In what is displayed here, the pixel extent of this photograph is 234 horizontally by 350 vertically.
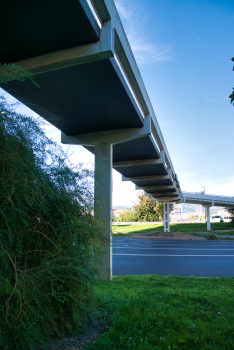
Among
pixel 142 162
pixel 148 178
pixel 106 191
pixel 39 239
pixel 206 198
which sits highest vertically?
pixel 142 162

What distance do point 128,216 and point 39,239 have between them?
2134 inches

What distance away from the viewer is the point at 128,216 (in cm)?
5691

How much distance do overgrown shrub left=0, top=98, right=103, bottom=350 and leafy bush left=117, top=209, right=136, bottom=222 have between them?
2074 inches

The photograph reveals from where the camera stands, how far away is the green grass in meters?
3.30

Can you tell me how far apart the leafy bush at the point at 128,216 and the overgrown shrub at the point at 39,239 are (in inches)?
2074

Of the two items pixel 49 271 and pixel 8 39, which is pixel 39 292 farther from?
pixel 8 39

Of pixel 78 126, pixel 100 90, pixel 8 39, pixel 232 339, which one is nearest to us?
pixel 232 339

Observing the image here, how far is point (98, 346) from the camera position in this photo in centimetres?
315

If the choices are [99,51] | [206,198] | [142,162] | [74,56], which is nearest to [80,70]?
[74,56]

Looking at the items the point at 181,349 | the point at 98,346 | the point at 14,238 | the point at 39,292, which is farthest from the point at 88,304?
the point at 14,238

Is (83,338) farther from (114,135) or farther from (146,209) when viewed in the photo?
(146,209)

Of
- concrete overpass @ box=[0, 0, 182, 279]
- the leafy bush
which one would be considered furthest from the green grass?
the leafy bush

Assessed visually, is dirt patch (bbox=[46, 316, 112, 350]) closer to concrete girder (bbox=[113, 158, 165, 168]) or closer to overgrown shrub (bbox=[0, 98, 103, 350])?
overgrown shrub (bbox=[0, 98, 103, 350])

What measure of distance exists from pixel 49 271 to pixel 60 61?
151 inches
